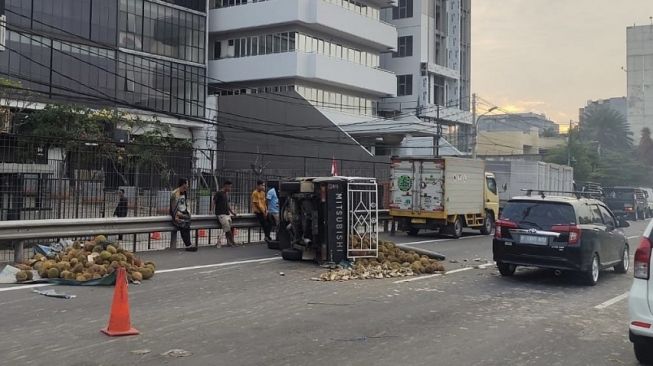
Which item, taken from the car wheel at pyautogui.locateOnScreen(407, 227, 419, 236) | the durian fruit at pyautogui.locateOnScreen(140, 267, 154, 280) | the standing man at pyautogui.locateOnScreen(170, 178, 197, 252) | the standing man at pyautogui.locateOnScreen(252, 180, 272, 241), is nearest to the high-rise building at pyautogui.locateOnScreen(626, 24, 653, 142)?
the car wheel at pyautogui.locateOnScreen(407, 227, 419, 236)

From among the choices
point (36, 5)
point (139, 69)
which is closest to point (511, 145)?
point (139, 69)

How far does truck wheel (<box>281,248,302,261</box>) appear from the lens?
13656 mm

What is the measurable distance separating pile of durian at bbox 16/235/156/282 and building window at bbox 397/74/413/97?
61104mm

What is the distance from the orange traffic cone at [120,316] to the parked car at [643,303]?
17.0 feet

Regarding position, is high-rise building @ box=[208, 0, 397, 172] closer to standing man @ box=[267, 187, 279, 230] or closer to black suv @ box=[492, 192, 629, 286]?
standing man @ box=[267, 187, 279, 230]

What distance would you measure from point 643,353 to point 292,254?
27.9 feet

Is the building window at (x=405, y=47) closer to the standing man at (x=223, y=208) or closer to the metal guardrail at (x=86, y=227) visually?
the metal guardrail at (x=86, y=227)

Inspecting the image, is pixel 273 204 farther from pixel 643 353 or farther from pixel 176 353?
pixel 643 353

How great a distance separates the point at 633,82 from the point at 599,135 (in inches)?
1085

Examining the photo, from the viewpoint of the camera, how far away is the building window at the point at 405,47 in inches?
2805

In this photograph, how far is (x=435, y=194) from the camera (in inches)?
810

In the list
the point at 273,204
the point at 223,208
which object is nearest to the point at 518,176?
the point at 273,204

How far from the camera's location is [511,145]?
9300 centimetres

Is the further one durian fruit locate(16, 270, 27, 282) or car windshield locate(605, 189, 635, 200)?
car windshield locate(605, 189, 635, 200)
